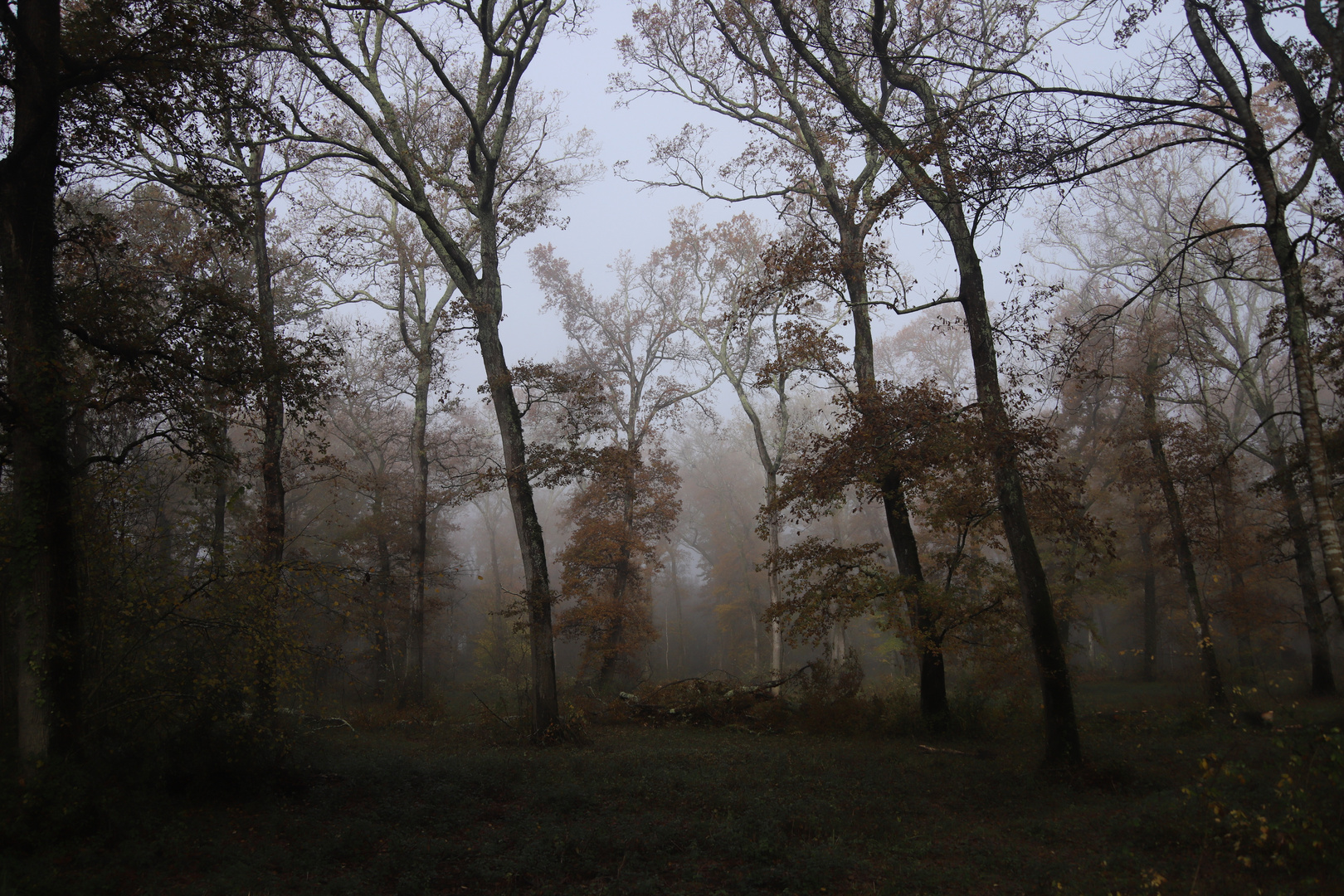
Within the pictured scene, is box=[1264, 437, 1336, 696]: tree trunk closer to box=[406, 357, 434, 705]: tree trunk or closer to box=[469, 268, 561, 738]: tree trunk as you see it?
box=[469, 268, 561, 738]: tree trunk

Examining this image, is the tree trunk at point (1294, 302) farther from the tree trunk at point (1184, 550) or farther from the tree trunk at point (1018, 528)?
the tree trunk at point (1184, 550)

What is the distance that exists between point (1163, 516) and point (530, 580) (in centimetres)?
1490

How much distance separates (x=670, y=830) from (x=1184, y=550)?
14.7m

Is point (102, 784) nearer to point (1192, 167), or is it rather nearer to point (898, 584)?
point (898, 584)

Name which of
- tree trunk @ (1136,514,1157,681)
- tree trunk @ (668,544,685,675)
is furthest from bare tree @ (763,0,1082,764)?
tree trunk @ (668,544,685,675)

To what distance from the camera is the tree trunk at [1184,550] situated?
14.5 m

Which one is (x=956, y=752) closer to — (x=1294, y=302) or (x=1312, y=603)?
(x=1294, y=302)

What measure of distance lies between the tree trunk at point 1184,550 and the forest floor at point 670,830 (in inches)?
254

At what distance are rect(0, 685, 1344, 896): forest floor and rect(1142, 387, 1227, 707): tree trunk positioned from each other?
644 cm

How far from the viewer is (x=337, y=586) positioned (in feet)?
26.3

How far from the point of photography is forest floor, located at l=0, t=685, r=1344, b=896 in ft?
15.7

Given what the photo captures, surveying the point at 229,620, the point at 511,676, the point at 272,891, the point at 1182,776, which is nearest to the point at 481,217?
the point at 229,620

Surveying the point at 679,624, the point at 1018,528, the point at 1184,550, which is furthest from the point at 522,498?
the point at 679,624

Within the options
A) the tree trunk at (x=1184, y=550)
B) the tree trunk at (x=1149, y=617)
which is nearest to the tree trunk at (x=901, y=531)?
the tree trunk at (x=1184, y=550)
